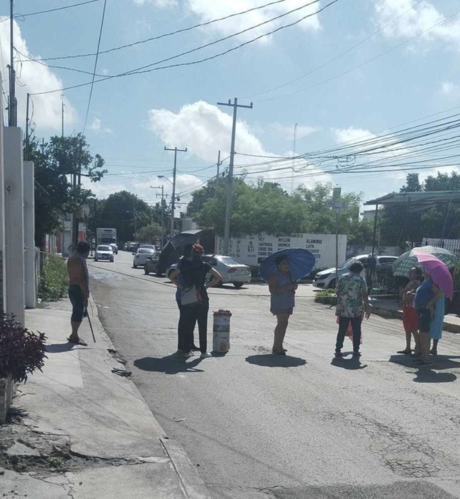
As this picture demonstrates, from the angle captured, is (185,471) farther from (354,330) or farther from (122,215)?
(122,215)

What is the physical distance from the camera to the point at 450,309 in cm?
1902

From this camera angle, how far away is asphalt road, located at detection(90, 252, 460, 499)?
19.4 ft

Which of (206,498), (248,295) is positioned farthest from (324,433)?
(248,295)

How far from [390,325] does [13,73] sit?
38.1 feet

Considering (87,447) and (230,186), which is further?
(230,186)

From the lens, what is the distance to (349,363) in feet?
38.0

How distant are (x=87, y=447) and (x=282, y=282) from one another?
21.6 ft

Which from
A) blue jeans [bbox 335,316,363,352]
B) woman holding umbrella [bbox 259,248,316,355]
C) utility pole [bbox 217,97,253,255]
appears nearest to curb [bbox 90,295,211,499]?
woman holding umbrella [bbox 259,248,316,355]

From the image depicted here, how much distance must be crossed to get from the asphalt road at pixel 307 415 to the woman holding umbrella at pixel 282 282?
51cm

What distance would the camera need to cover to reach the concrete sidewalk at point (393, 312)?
682 inches

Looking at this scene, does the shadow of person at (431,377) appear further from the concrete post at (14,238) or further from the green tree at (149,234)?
the green tree at (149,234)

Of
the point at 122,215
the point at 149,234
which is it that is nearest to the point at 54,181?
the point at 149,234

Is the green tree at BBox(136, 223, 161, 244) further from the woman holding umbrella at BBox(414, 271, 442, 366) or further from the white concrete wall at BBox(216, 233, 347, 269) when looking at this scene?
the woman holding umbrella at BBox(414, 271, 442, 366)

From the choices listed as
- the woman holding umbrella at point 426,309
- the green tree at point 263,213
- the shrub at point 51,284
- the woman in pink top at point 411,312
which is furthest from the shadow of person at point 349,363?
the green tree at point 263,213
